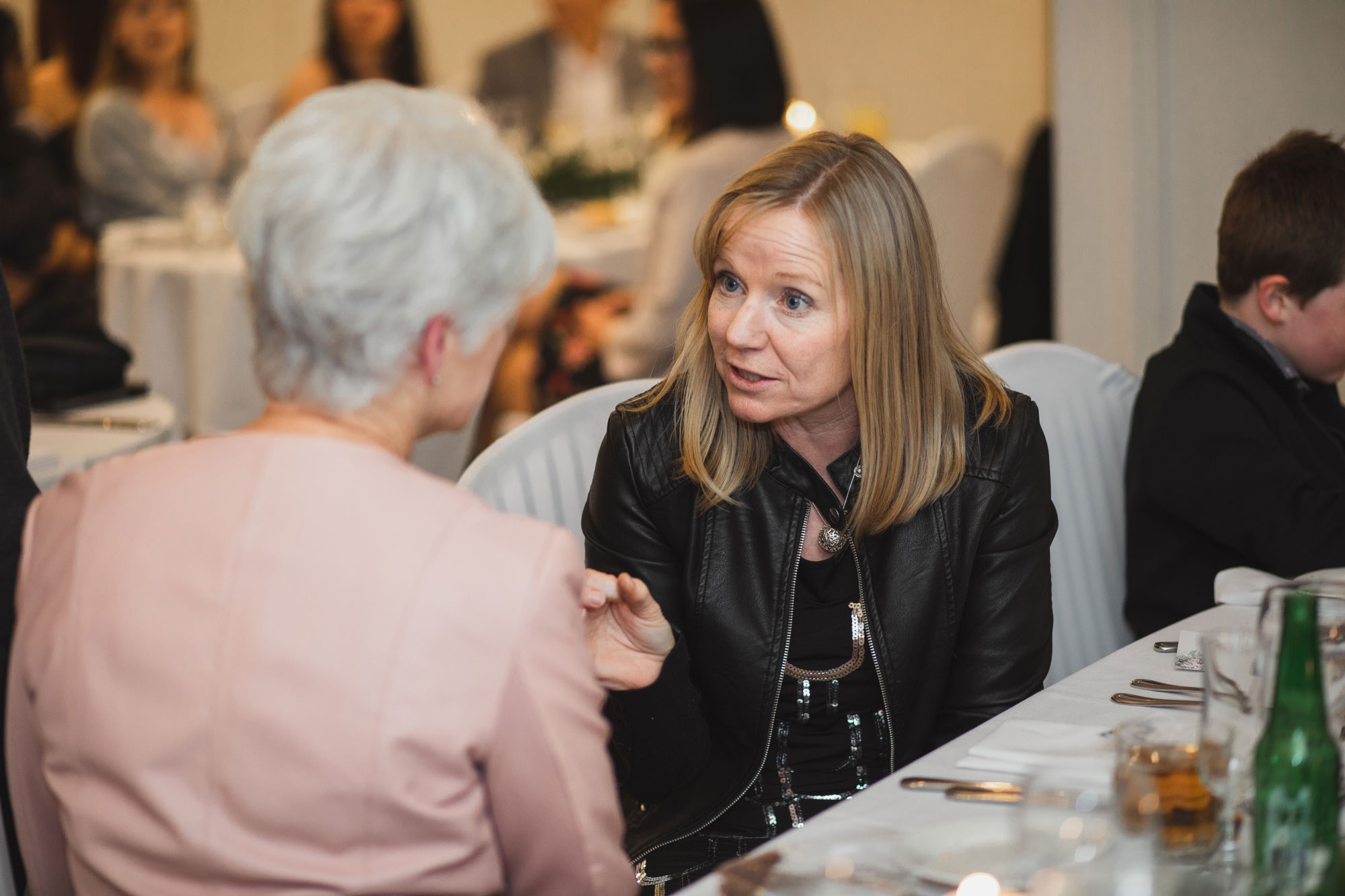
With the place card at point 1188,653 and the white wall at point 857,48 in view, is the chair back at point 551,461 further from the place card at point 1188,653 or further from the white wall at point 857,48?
the white wall at point 857,48

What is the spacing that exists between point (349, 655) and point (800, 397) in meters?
0.78

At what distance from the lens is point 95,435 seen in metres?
2.41

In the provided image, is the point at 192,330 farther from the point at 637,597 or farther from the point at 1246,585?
the point at 1246,585

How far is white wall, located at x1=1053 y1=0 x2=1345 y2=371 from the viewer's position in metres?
2.60

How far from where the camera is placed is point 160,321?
4250 millimetres

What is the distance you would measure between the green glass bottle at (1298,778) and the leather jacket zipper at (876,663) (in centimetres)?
69

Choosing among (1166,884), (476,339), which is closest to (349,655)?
(476,339)

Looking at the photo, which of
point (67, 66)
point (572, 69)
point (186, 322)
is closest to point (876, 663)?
point (186, 322)

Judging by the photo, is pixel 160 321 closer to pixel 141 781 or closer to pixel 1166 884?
pixel 141 781

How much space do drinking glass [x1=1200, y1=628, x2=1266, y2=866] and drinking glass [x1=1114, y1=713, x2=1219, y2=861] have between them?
1 cm

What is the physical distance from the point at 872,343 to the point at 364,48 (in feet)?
15.2

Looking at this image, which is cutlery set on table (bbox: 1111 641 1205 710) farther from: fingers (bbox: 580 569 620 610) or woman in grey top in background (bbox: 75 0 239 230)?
woman in grey top in background (bbox: 75 0 239 230)

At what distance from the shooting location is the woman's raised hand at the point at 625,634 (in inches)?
52.1

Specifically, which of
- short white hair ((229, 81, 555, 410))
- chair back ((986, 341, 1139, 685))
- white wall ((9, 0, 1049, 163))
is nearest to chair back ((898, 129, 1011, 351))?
white wall ((9, 0, 1049, 163))
